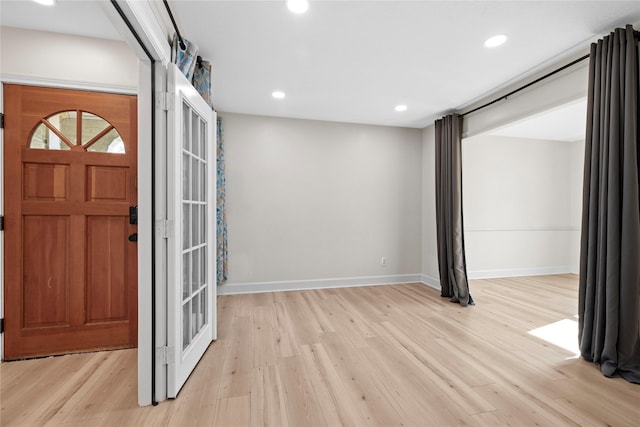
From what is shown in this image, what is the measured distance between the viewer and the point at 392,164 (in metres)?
4.50

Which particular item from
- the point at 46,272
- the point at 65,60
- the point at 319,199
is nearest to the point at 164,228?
the point at 46,272

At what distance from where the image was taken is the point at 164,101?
167 cm

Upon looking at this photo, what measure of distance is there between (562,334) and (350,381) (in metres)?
2.24

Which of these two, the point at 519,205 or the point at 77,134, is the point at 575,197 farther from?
the point at 77,134

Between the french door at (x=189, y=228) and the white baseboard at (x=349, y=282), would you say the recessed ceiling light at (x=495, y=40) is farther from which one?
the white baseboard at (x=349, y=282)

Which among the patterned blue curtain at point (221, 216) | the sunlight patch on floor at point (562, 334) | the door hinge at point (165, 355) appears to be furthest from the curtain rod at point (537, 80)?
the door hinge at point (165, 355)

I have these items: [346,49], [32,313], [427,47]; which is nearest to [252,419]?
[32,313]

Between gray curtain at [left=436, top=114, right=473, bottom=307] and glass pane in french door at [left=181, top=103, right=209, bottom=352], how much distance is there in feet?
10.0

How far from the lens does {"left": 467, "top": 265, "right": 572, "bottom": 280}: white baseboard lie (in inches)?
187

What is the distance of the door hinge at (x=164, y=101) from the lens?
166 cm

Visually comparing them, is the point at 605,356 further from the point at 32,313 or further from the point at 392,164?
the point at 32,313

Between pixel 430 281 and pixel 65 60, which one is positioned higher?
pixel 65 60

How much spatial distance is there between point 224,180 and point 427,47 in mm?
2878

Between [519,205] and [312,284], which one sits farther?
[519,205]
